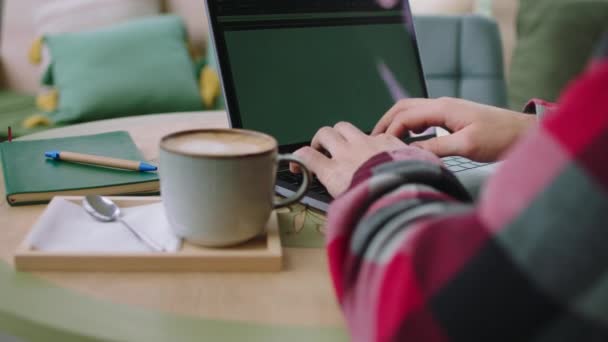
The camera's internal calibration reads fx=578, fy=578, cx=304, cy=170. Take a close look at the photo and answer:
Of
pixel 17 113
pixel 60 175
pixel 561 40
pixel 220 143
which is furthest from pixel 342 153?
pixel 17 113

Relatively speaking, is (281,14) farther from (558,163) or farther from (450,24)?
(450,24)

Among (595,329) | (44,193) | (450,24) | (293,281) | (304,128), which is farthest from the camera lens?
(450,24)

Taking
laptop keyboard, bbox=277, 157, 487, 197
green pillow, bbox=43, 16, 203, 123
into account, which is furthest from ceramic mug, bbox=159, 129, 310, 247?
green pillow, bbox=43, 16, 203, 123

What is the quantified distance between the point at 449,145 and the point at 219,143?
293 mm

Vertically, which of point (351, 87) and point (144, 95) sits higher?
point (351, 87)

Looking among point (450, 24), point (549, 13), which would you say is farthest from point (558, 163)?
point (549, 13)

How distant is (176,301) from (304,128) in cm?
44

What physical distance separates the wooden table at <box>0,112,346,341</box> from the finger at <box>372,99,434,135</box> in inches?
10.7

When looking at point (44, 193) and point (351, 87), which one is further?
point (351, 87)

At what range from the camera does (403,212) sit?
414 millimetres

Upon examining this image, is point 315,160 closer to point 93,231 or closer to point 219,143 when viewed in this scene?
point 219,143

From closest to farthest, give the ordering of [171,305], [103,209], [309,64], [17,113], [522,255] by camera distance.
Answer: [522,255] → [171,305] → [103,209] → [309,64] → [17,113]

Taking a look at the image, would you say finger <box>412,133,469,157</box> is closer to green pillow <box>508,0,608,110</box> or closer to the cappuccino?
the cappuccino

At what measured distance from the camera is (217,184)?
508 mm
